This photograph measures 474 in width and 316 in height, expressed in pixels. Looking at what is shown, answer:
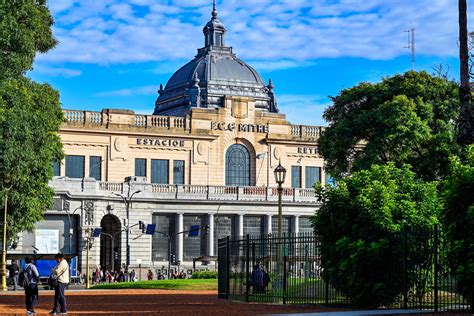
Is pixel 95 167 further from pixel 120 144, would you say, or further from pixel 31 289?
pixel 31 289

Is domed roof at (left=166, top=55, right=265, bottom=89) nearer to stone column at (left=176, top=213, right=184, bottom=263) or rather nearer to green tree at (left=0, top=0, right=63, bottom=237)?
stone column at (left=176, top=213, right=184, bottom=263)

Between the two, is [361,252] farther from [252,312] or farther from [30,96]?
[30,96]

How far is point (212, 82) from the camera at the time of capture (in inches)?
4001

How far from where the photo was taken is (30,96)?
46531 mm

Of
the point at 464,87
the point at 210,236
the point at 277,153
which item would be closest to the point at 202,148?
the point at 277,153

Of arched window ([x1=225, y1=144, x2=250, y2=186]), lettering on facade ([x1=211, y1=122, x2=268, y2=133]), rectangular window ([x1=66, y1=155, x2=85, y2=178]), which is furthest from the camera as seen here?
arched window ([x1=225, y1=144, x2=250, y2=186])

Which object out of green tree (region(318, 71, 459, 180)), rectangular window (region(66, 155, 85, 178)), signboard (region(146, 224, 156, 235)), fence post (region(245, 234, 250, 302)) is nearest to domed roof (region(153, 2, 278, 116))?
rectangular window (region(66, 155, 85, 178))

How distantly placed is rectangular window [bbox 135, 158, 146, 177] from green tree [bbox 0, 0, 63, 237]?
38.3 meters

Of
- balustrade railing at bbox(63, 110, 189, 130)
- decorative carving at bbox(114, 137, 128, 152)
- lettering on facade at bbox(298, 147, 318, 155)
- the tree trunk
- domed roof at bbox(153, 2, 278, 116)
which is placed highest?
domed roof at bbox(153, 2, 278, 116)

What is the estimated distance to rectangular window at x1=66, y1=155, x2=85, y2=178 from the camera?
8988 centimetres

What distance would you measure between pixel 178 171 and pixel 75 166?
34.3 ft

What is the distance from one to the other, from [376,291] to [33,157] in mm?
19345

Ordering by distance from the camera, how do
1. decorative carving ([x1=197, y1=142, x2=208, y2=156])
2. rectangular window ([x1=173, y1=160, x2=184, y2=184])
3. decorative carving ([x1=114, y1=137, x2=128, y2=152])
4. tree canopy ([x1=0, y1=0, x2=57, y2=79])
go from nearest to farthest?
tree canopy ([x1=0, y1=0, x2=57, y2=79]), decorative carving ([x1=114, y1=137, x2=128, y2=152]), rectangular window ([x1=173, y1=160, x2=184, y2=184]), decorative carving ([x1=197, y1=142, x2=208, y2=156])

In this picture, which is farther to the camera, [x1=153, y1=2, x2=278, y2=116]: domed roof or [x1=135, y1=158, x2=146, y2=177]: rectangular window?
[x1=153, y1=2, x2=278, y2=116]: domed roof
